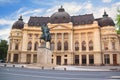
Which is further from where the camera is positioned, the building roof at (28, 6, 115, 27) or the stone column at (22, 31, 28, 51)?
the stone column at (22, 31, 28, 51)

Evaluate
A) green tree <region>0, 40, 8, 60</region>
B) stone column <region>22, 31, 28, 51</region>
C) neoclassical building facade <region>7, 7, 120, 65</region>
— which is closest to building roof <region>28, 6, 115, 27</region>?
neoclassical building facade <region>7, 7, 120, 65</region>

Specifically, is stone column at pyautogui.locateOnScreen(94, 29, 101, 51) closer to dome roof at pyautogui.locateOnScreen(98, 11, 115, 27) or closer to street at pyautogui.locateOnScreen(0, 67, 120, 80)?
dome roof at pyautogui.locateOnScreen(98, 11, 115, 27)

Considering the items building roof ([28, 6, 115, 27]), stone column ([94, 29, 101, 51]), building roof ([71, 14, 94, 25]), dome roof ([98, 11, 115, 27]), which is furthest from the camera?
building roof ([71, 14, 94, 25])

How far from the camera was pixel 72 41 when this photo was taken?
6850cm

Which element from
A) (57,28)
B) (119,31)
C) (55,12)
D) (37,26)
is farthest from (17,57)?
(119,31)

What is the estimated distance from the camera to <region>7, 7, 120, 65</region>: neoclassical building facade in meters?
63.1

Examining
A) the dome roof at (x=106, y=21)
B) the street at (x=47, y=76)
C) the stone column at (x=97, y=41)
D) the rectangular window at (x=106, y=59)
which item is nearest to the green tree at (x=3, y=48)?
the stone column at (x=97, y=41)

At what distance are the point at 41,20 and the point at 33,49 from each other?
15580mm

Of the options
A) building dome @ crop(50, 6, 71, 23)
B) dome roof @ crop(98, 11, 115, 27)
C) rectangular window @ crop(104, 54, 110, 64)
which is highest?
building dome @ crop(50, 6, 71, 23)

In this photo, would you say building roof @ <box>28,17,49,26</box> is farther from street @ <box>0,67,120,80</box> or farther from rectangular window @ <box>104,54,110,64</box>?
street @ <box>0,67,120,80</box>

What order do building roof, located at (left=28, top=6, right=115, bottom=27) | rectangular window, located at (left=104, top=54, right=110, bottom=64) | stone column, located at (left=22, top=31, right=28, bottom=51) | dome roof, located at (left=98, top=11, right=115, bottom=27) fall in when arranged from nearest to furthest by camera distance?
rectangular window, located at (left=104, top=54, right=110, bottom=64) → dome roof, located at (left=98, top=11, right=115, bottom=27) → building roof, located at (left=28, top=6, right=115, bottom=27) → stone column, located at (left=22, top=31, right=28, bottom=51)

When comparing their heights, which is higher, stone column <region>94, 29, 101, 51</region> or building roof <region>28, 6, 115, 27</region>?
building roof <region>28, 6, 115, 27</region>

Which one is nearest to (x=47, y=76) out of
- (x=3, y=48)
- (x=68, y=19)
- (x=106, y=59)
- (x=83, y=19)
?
(x=106, y=59)

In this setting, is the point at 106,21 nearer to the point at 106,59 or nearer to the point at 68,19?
the point at 106,59
